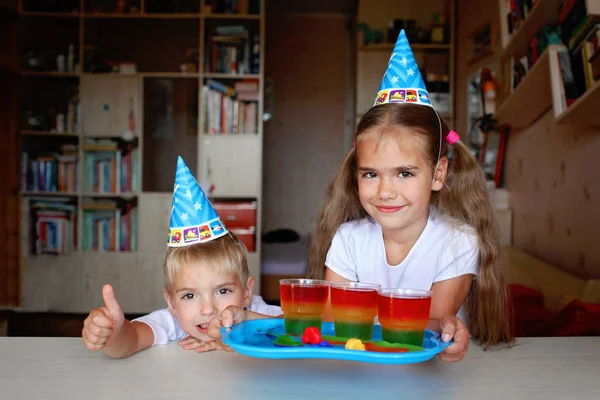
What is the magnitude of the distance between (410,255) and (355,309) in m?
0.53

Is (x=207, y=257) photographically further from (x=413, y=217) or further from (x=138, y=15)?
(x=138, y=15)

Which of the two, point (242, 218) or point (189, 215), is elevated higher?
point (189, 215)

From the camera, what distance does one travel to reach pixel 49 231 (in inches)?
169

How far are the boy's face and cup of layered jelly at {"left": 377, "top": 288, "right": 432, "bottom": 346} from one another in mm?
444

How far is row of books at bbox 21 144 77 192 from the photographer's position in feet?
14.0

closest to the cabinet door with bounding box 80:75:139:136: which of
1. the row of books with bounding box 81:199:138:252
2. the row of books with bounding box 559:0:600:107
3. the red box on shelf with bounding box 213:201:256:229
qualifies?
the row of books with bounding box 81:199:138:252

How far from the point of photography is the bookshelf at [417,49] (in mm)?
4746

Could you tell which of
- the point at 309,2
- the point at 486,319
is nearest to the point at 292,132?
the point at 309,2

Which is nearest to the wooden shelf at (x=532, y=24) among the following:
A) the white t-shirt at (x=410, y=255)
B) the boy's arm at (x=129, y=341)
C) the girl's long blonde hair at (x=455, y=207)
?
the girl's long blonde hair at (x=455, y=207)

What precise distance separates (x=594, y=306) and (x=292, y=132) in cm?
444

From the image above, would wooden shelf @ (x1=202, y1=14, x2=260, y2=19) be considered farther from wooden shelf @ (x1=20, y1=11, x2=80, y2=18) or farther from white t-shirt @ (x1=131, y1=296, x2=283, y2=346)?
white t-shirt @ (x1=131, y1=296, x2=283, y2=346)

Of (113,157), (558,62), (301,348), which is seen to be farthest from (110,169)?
(301,348)

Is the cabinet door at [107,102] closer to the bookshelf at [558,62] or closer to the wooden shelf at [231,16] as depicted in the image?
the wooden shelf at [231,16]

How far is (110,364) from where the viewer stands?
0.85m
